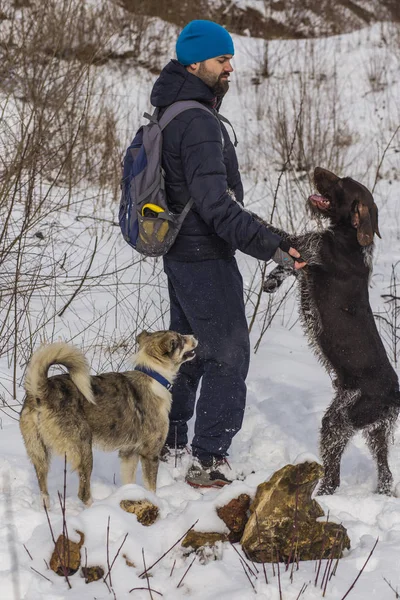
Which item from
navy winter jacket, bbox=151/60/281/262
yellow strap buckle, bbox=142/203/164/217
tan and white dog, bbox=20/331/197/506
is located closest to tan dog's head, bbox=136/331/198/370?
tan and white dog, bbox=20/331/197/506

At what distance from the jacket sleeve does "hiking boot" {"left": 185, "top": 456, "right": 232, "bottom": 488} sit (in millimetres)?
1418

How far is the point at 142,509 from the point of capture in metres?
3.50

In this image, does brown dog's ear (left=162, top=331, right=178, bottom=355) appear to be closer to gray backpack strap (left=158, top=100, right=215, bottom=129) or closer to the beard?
gray backpack strap (left=158, top=100, right=215, bottom=129)

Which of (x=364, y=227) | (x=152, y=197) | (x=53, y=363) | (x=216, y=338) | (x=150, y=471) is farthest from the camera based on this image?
(x=150, y=471)

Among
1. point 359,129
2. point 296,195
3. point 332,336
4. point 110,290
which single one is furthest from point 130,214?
point 359,129

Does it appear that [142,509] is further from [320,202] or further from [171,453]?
[320,202]

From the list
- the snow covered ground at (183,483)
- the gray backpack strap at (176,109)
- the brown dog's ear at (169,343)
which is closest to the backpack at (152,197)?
the gray backpack strap at (176,109)

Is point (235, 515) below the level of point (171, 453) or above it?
below

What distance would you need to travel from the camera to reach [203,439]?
437 cm

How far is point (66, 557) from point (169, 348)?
4.68ft

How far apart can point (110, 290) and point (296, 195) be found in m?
3.78

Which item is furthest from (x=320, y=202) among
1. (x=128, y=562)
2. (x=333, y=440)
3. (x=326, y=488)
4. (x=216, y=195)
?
(x=128, y=562)

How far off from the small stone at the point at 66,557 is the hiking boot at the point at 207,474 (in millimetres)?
1262

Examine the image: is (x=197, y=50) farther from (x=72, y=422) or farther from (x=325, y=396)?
(x=325, y=396)
